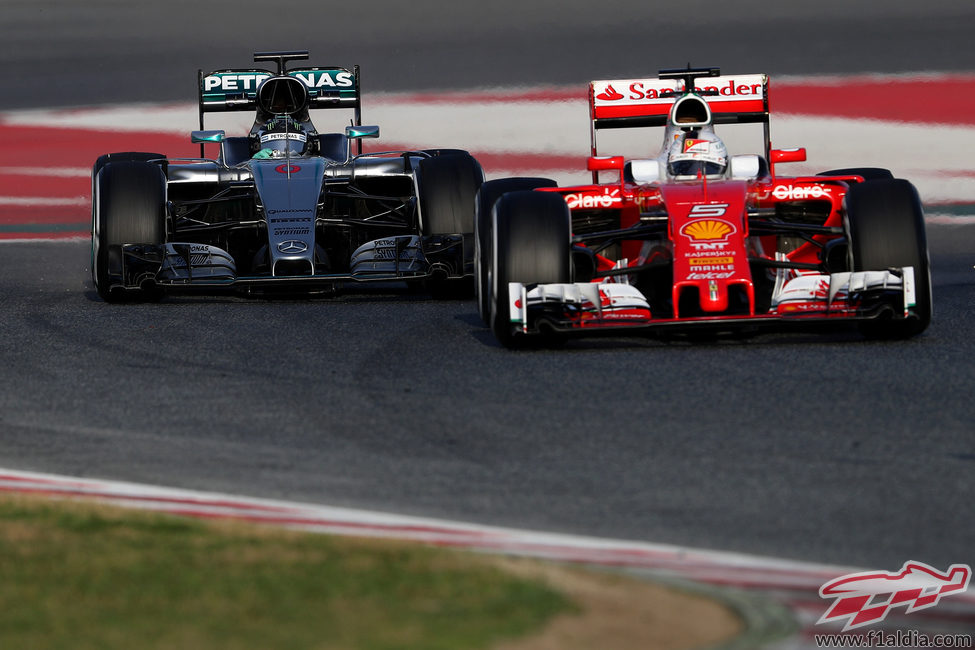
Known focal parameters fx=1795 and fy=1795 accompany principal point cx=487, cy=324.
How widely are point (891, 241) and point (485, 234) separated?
237cm

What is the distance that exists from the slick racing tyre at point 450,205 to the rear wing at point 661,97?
125 cm

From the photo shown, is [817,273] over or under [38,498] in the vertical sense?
over

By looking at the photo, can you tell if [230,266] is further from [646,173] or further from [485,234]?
[646,173]

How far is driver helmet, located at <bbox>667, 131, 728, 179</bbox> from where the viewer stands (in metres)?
11.4

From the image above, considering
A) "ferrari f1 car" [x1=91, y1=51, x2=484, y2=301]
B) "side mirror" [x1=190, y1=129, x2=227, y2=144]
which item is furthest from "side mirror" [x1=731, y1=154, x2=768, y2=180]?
"side mirror" [x1=190, y1=129, x2=227, y2=144]

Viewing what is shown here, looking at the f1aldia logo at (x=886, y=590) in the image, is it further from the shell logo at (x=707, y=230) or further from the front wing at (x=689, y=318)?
the shell logo at (x=707, y=230)

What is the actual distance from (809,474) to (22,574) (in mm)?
2897

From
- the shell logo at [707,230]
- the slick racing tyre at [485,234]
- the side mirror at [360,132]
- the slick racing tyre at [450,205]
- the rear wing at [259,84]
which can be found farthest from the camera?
the rear wing at [259,84]

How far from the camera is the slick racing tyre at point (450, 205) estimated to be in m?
12.9

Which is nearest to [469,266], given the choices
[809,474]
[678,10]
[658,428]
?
[658,428]

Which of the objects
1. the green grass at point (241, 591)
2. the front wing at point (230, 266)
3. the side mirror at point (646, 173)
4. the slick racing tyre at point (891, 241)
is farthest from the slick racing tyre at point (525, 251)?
the green grass at point (241, 591)

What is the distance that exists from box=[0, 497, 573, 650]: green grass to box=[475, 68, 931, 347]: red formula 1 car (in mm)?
4136

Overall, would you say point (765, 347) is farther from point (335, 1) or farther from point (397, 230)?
point (335, 1)

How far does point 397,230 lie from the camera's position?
1395 cm
